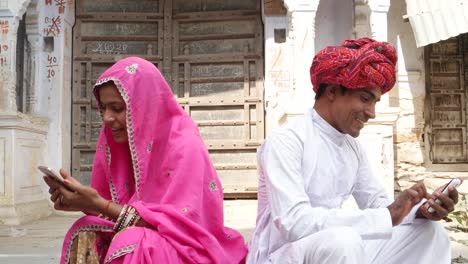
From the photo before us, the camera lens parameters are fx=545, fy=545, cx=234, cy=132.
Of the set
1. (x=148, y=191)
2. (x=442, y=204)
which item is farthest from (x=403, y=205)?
(x=148, y=191)

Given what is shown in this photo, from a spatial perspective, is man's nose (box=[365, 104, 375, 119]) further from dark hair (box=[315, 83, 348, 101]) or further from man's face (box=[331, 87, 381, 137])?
dark hair (box=[315, 83, 348, 101])

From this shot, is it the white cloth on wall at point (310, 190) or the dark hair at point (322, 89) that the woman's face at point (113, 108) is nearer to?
the white cloth on wall at point (310, 190)

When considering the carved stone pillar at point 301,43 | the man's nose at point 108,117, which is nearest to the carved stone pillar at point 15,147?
the carved stone pillar at point 301,43

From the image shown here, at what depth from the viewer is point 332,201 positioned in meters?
2.06

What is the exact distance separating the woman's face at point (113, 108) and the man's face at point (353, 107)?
863 millimetres

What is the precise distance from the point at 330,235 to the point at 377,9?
548 centimetres

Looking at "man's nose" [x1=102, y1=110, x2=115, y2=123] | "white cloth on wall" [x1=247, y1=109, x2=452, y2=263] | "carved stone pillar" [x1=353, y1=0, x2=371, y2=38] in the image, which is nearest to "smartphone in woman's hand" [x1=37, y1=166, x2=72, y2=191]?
"man's nose" [x1=102, y1=110, x2=115, y2=123]

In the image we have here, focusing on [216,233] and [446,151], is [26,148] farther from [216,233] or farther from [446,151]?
[446,151]

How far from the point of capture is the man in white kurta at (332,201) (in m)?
1.81

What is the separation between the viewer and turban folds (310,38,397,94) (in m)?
1.95

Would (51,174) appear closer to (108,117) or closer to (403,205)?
(108,117)

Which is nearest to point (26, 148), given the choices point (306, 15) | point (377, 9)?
point (306, 15)

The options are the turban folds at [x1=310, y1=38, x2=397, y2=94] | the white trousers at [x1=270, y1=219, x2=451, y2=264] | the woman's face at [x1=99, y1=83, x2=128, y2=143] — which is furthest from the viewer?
the woman's face at [x1=99, y1=83, x2=128, y2=143]

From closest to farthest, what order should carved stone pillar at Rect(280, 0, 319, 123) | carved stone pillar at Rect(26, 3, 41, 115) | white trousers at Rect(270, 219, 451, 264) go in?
1. white trousers at Rect(270, 219, 451, 264)
2. carved stone pillar at Rect(280, 0, 319, 123)
3. carved stone pillar at Rect(26, 3, 41, 115)
